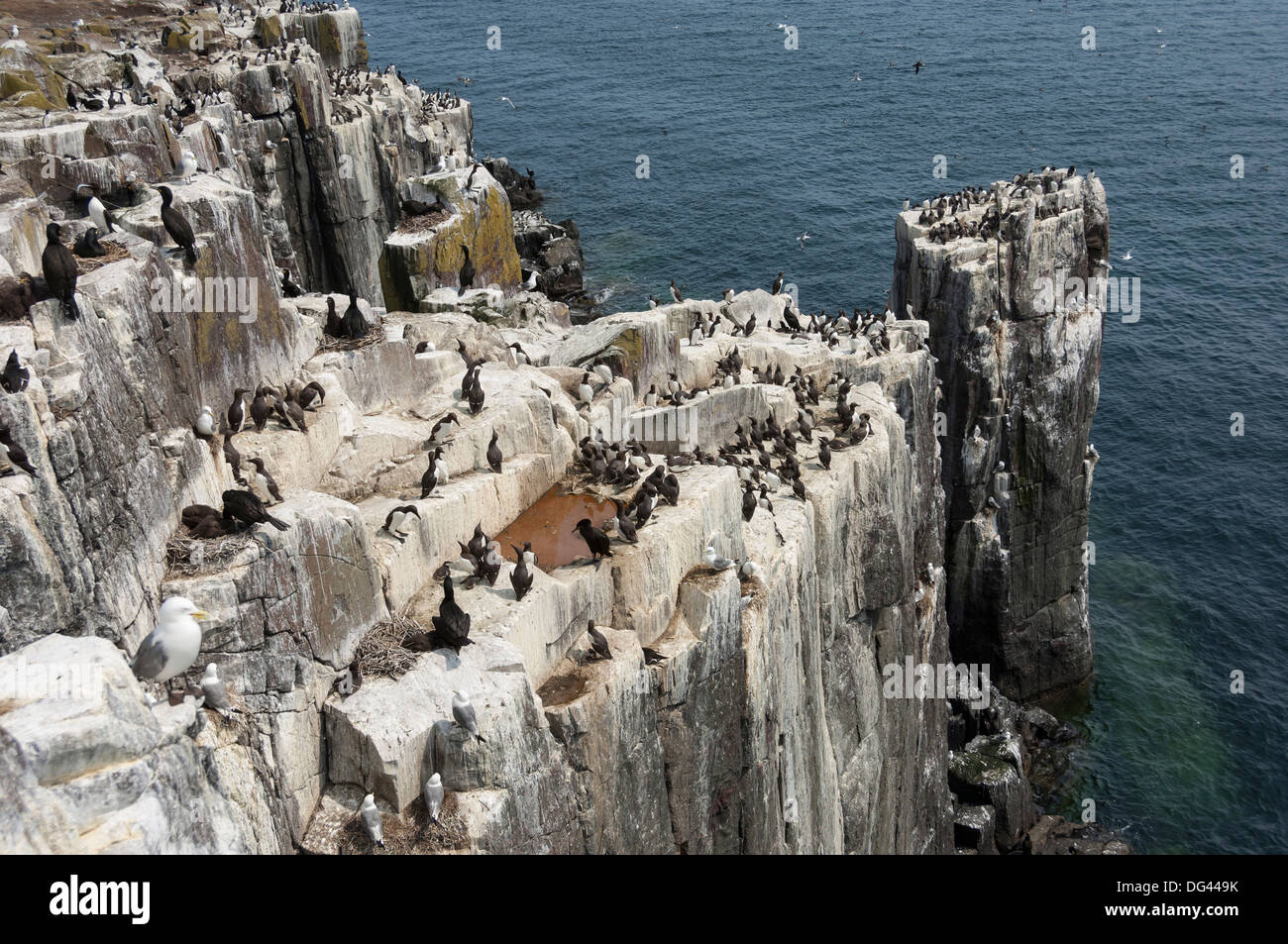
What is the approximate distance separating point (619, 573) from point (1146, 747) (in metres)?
36.2

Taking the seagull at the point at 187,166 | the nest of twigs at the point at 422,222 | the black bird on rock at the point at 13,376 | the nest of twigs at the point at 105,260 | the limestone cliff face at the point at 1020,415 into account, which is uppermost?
the seagull at the point at 187,166

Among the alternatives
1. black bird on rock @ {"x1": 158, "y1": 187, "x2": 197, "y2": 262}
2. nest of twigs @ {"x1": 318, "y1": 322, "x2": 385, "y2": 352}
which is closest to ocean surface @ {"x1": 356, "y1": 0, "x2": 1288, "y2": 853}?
nest of twigs @ {"x1": 318, "y1": 322, "x2": 385, "y2": 352}

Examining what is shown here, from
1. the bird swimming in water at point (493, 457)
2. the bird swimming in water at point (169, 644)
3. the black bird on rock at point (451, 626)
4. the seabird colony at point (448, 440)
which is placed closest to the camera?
the bird swimming in water at point (169, 644)

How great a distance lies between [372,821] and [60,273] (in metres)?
10.5

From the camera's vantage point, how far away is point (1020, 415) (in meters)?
53.2

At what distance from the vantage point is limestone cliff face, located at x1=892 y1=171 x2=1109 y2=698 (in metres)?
51.4

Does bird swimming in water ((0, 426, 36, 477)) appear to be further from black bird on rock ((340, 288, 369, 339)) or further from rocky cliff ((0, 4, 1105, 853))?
black bird on rock ((340, 288, 369, 339))

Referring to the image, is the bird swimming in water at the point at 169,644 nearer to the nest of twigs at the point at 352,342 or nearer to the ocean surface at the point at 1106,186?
the nest of twigs at the point at 352,342

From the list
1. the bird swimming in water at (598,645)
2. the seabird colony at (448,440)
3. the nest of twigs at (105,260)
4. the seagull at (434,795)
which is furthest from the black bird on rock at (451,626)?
the nest of twigs at (105,260)

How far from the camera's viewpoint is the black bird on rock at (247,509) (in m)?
20.0

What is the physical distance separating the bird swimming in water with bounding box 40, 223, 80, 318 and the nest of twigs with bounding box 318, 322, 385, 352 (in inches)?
403

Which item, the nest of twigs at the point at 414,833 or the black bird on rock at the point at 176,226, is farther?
the black bird on rock at the point at 176,226

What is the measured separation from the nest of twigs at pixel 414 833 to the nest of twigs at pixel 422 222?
1037 inches
